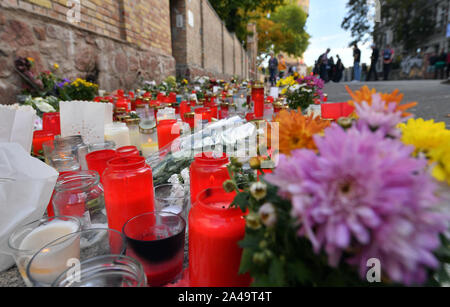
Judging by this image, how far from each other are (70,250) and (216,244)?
1.34ft

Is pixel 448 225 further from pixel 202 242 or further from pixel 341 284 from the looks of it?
pixel 202 242

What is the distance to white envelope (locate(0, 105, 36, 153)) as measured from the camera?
1.08 m

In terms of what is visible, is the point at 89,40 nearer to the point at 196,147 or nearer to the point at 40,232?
the point at 196,147

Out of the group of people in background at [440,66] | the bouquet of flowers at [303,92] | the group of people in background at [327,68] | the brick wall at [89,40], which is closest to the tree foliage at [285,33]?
the group of people in background at [327,68]

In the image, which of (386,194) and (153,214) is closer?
(386,194)

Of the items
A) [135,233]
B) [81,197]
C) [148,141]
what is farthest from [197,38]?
[135,233]

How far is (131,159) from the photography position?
902mm


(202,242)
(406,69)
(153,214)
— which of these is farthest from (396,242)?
(406,69)

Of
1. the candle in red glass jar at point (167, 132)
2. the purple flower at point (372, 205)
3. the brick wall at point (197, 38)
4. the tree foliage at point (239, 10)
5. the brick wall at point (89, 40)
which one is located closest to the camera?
the purple flower at point (372, 205)

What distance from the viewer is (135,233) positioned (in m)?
0.72

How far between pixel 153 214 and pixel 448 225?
65 centimetres

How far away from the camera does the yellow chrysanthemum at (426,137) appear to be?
1.29 ft

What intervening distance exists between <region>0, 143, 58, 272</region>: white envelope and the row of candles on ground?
58 mm

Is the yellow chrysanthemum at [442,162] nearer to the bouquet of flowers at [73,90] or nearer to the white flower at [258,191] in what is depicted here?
Result: the white flower at [258,191]
